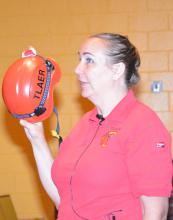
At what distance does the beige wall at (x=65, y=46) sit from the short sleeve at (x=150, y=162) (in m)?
1.93

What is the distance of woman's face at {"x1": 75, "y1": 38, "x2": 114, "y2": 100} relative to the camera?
164 centimetres

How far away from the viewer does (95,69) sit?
164 centimetres

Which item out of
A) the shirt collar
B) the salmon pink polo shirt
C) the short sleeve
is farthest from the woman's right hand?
the short sleeve

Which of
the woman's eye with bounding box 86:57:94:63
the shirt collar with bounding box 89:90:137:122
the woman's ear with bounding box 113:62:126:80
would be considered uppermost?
the woman's eye with bounding box 86:57:94:63

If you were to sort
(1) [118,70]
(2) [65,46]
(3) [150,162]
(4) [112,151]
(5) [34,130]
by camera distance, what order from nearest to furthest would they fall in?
(3) [150,162]
(4) [112,151]
(1) [118,70]
(5) [34,130]
(2) [65,46]

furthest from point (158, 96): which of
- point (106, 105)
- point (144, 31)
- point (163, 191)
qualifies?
point (163, 191)

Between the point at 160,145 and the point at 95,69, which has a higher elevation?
the point at 95,69

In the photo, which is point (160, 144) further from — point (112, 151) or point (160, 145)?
point (112, 151)

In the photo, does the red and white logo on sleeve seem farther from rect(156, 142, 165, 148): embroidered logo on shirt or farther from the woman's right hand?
the woman's right hand

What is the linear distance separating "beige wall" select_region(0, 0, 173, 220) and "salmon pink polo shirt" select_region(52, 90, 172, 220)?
5.69 feet

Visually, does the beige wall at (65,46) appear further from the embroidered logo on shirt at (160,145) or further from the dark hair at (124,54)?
the embroidered logo on shirt at (160,145)

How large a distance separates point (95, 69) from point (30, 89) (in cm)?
28

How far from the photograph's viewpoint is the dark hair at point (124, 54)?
164 cm

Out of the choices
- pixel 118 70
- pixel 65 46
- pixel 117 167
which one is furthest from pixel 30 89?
pixel 65 46
